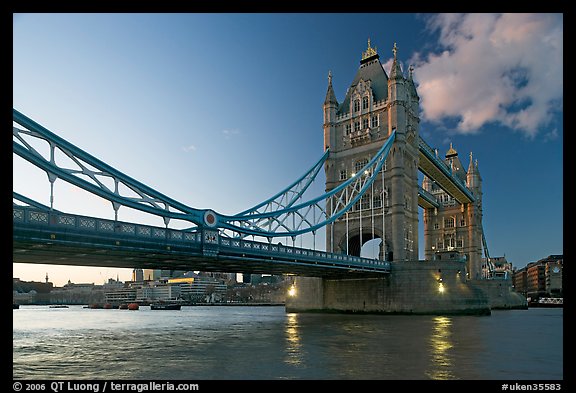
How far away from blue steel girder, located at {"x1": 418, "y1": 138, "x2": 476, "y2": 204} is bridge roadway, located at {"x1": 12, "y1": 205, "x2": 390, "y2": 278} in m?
29.2

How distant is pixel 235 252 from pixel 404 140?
3191 centimetres

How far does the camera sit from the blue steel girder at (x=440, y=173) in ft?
231

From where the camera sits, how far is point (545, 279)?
16275cm

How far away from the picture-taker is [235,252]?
36281 millimetres

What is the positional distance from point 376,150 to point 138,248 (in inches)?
1553

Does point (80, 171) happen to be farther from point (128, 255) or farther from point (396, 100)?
point (396, 100)

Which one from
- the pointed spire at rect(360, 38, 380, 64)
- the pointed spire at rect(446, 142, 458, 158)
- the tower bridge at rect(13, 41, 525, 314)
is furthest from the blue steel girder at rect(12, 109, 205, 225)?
the pointed spire at rect(446, 142, 458, 158)

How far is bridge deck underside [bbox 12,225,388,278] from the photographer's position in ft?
83.4

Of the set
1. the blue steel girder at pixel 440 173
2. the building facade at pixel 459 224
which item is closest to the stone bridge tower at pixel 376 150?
the blue steel girder at pixel 440 173

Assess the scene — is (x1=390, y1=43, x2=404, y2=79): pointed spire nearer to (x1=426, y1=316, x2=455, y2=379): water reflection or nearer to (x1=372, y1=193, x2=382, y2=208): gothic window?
(x1=372, y1=193, x2=382, y2=208): gothic window
